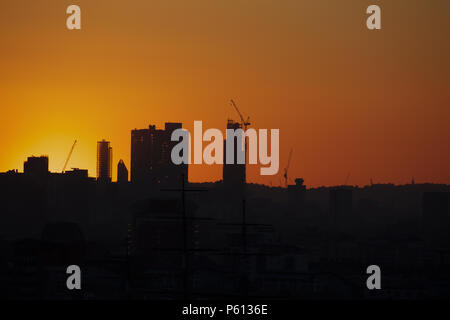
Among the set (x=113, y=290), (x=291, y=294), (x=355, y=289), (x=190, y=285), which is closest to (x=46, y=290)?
(x=113, y=290)
